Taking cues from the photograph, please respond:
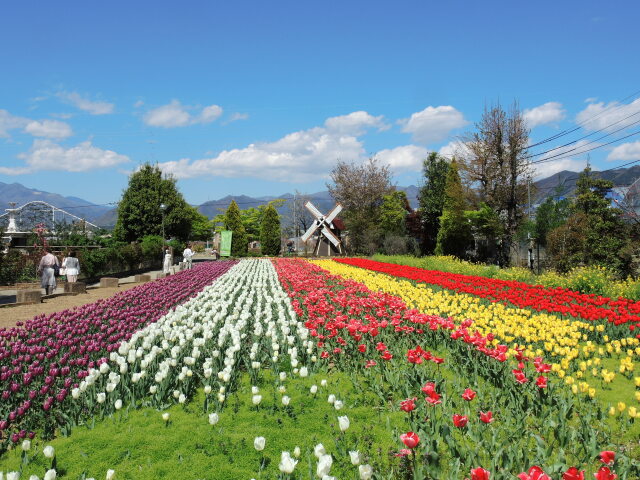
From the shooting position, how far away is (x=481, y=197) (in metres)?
30.2

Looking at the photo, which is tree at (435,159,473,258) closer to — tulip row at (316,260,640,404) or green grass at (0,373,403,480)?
tulip row at (316,260,640,404)

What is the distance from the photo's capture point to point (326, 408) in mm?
4844

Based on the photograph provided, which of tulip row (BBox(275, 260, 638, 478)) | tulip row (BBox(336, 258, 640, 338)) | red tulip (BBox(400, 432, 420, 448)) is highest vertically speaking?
tulip row (BBox(336, 258, 640, 338))

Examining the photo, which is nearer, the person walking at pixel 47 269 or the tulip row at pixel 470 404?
the tulip row at pixel 470 404

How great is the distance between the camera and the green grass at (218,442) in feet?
12.2

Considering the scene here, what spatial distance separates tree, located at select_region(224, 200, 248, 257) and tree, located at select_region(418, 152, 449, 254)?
60.9 feet

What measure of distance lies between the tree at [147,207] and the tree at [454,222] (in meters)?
21.3

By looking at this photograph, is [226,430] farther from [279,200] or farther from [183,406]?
[279,200]

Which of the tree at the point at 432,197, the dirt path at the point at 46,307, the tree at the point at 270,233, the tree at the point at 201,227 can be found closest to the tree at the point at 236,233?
the tree at the point at 270,233

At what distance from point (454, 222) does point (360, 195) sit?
14261mm

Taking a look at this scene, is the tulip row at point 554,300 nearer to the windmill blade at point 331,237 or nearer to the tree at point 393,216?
the tree at point 393,216

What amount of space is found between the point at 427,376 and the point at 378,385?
61cm

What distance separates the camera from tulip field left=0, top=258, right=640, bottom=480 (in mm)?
3637

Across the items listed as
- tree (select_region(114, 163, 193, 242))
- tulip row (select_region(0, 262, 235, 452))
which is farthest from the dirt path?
tree (select_region(114, 163, 193, 242))
